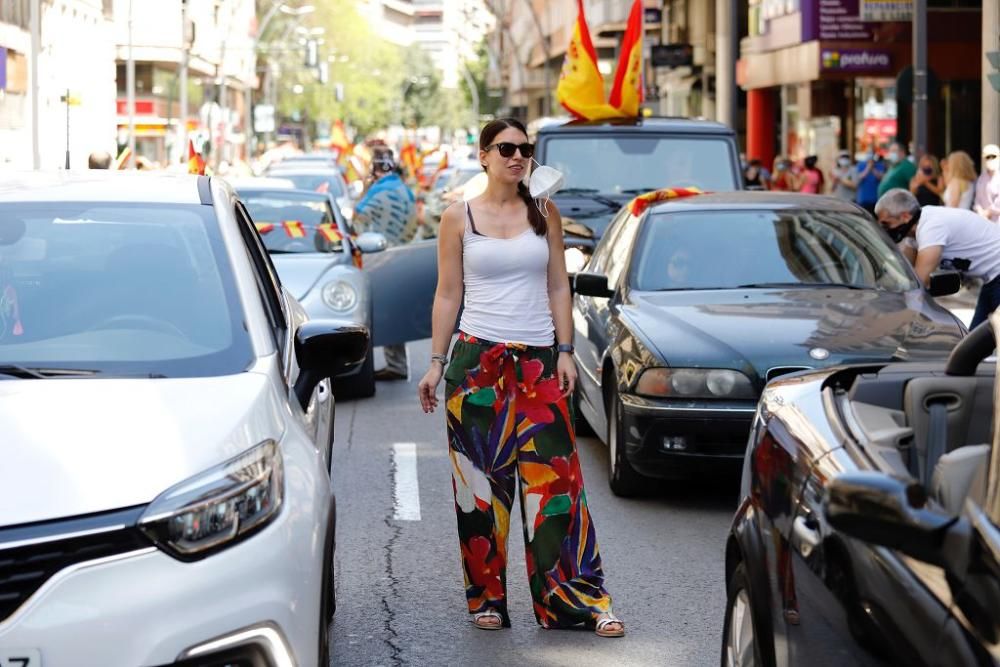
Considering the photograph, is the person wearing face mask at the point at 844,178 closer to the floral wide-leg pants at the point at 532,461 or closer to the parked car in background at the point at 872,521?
the floral wide-leg pants at the point at 532,461

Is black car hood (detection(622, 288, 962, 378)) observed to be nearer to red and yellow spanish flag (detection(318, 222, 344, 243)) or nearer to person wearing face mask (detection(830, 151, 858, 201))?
red and yellow spanish flag (detection(318, 222, 344, 243))

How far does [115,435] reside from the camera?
4066 mm

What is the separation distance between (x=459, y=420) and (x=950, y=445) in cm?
226

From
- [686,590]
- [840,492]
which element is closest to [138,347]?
[840,492]

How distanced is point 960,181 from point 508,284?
581 inches

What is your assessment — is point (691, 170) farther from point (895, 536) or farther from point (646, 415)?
point (895, 536)

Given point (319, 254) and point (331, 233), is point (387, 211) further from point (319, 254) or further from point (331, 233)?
point (319, 254)

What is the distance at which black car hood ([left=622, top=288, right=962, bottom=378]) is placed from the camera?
8.19m

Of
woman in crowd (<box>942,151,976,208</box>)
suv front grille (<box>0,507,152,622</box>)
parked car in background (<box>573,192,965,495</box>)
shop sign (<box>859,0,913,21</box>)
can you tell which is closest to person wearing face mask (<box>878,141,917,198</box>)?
woman in crowd (<box>942,151,976,208</box>)

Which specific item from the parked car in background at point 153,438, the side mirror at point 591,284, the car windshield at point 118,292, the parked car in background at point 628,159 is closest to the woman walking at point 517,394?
the parked car in background at point 153,438

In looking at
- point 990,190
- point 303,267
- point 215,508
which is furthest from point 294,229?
point 990,190

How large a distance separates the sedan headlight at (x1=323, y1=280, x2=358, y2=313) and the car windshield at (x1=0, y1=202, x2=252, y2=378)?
22.7ft

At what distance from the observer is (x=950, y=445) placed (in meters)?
4.17

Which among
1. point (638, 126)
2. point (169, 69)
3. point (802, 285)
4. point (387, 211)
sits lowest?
point (802, 285)
